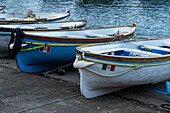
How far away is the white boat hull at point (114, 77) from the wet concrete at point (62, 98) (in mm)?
302

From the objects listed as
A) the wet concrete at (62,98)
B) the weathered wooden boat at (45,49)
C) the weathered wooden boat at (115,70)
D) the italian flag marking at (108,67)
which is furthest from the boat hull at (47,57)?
the italian flag marking at (108,67)

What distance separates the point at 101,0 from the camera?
177ft

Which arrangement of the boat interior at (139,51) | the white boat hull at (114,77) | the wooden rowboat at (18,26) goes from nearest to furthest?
the white boat hull at (114,77)
the boat interior at (139,51)
the wooden rowboat at (18,26)

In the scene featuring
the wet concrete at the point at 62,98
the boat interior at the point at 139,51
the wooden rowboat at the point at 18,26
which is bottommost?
the wet concrete at the point at 62,98

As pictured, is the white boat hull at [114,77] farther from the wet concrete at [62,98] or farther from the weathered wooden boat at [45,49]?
the weathered wooden boat at [45,49]

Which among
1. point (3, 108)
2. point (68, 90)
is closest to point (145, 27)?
point (68, 90)

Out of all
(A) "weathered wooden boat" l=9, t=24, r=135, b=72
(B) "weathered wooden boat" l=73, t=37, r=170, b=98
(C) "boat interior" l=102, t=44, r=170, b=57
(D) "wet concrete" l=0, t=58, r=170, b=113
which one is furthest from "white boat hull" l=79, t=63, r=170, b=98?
(A) "weathered wooden boat" l=9, t=24, r=135, b=72

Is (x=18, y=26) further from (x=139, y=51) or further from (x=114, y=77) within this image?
(x=114, y=77)

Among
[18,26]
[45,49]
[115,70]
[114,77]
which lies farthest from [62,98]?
[18,26]

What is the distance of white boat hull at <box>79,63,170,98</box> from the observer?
7.69 metres

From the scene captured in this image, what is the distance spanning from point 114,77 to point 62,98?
163 cm

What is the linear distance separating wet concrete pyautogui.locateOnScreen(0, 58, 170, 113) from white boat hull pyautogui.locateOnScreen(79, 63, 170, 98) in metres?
0.30

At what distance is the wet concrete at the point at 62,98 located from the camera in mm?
7586

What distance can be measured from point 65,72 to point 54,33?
1750 mm
